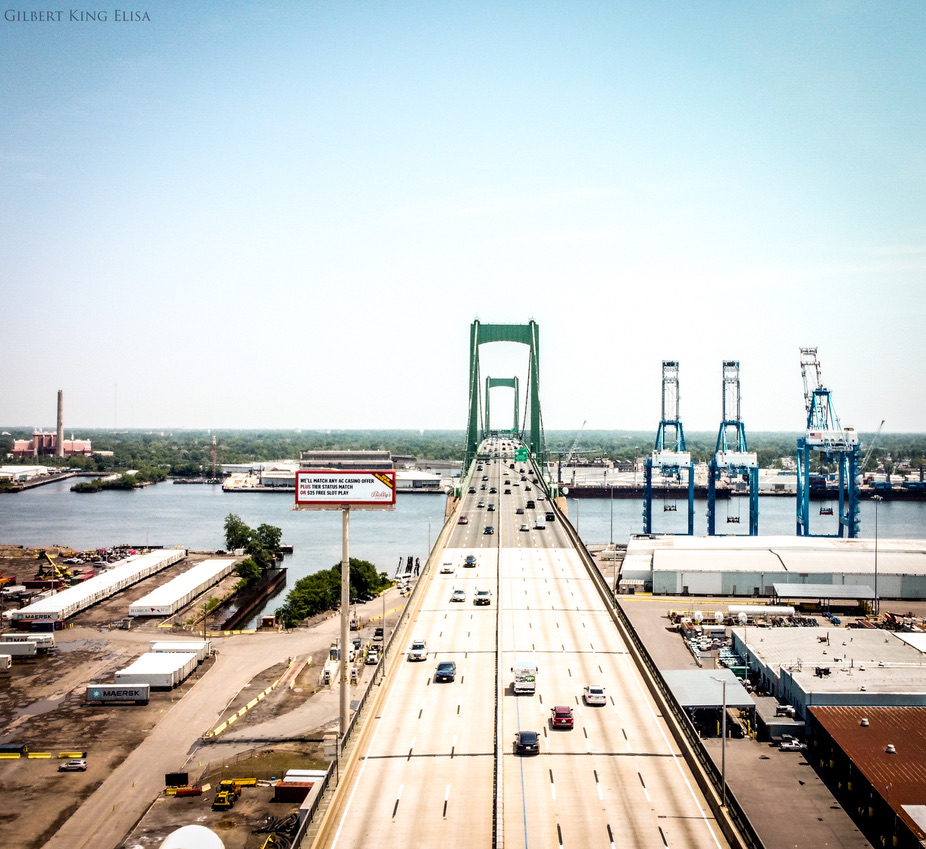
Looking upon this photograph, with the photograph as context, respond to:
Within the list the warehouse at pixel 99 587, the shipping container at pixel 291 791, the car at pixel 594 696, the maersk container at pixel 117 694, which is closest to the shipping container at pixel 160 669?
the maersk container at pixel 117 694

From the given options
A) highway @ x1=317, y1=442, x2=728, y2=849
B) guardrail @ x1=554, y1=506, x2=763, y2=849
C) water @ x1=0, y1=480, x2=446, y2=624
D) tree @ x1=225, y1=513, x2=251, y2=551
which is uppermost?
→ guardrail @ x1=554, y1=506, x2=763, y2=849

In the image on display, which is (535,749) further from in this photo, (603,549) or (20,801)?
(603,549)

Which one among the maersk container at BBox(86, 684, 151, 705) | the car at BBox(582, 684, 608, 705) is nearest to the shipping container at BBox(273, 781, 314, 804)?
the car at BBox(582, 684, 608, 705)

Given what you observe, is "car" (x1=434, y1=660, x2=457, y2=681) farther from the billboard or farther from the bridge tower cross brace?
the bridge tower cross brace

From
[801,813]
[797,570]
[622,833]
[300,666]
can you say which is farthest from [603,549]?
[622,833]

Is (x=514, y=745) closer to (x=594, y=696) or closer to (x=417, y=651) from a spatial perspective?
(x=594, y=696)

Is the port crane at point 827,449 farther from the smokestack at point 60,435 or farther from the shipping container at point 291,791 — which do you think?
the smokestack at point 60,435
